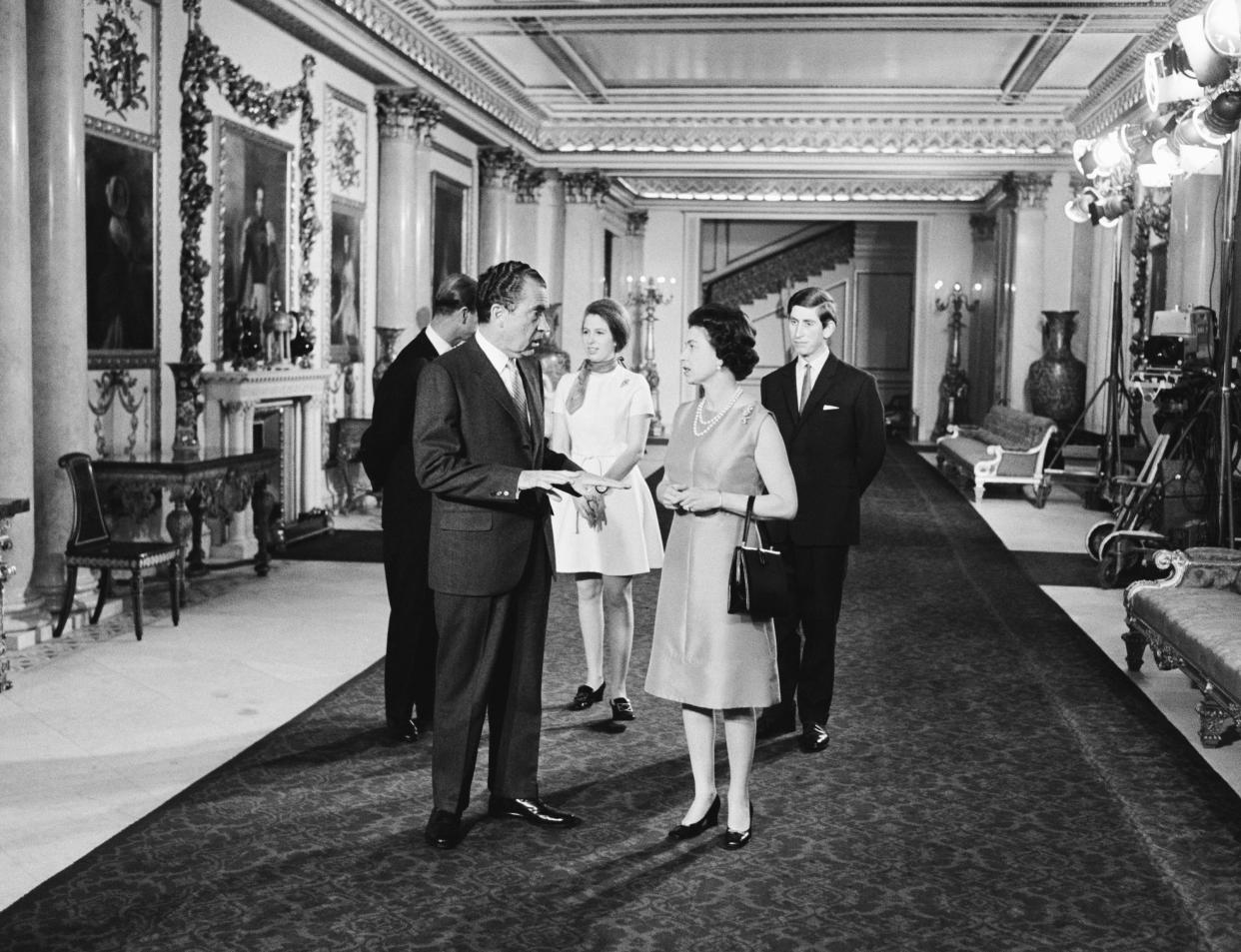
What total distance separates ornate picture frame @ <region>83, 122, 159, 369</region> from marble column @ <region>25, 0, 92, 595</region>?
2.18 feet

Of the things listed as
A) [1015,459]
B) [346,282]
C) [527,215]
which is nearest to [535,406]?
[346,282]

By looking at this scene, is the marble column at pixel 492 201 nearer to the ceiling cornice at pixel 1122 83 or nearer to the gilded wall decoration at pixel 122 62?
the ceiling cornice at pixel 1122 83

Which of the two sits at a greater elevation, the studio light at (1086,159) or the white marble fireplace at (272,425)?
the studio light at (1086,159)

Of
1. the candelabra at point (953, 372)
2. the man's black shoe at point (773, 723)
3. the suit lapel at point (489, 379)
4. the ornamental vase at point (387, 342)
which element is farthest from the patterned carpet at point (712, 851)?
the candelabra at point (953, 372)

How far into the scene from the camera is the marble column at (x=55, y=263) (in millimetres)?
6758

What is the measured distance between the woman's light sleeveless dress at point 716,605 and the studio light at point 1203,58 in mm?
4645

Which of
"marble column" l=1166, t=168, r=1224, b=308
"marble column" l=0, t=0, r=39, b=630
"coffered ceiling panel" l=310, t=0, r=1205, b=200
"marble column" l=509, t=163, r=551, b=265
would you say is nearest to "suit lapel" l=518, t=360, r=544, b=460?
"marble column" l=0, t=0, r=39, b=630

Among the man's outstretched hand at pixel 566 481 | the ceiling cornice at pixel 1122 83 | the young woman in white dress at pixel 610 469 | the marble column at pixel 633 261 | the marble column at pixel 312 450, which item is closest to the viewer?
the man's outstretched hand at pixel 566 481

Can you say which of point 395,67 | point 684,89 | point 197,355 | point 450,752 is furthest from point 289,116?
point 450,752

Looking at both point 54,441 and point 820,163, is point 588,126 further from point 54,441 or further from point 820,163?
point 54,441

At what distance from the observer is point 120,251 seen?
317 inches

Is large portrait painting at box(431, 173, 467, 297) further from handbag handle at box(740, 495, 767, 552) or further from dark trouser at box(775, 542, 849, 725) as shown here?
handbag handle at box(740, 495, 767, 552)

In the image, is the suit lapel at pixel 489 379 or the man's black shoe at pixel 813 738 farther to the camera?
the man's black shoe at pixel 813 738

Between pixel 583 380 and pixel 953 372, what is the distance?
18.4 m
